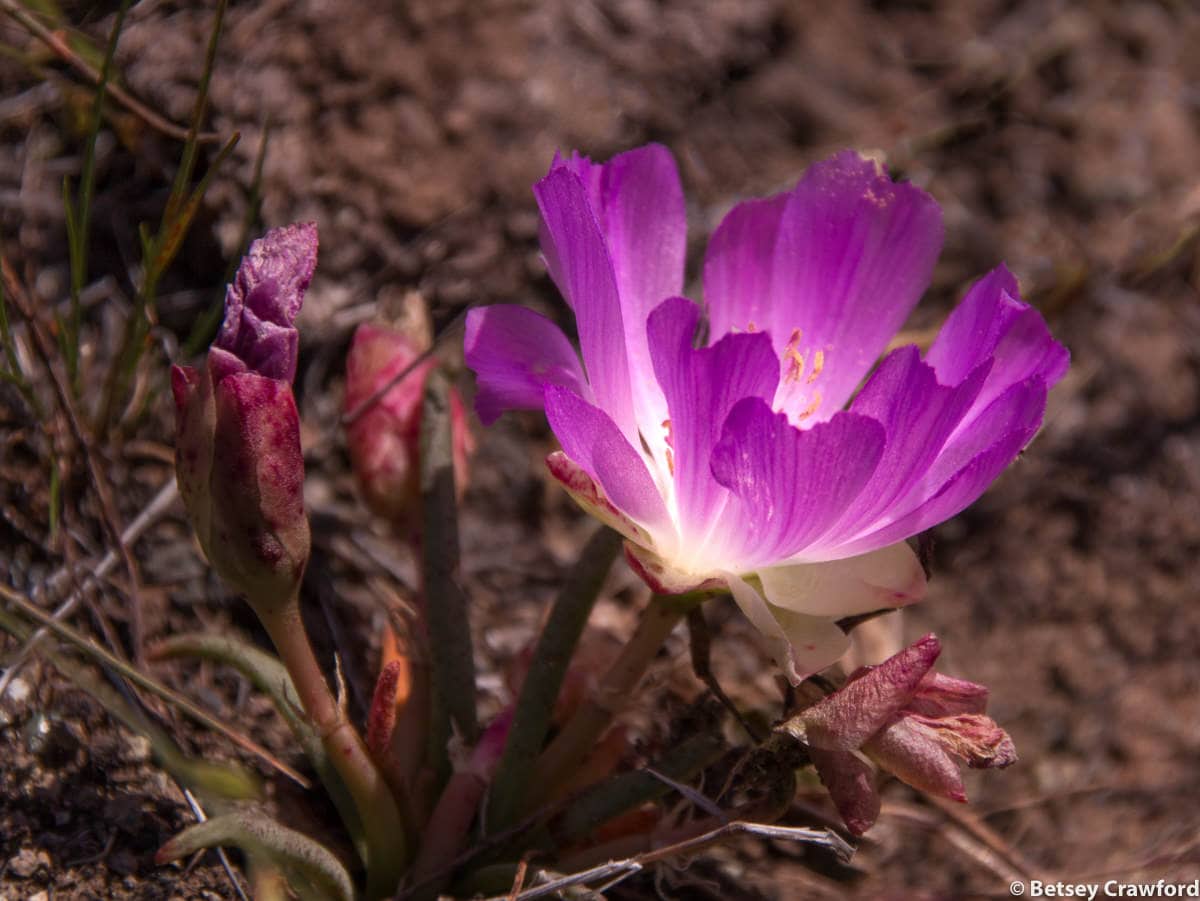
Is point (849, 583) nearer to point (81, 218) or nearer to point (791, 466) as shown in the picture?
point (791, 466)

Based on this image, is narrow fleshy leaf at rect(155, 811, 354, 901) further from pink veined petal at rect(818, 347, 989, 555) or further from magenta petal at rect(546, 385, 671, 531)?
pink veined petal at rect(818, 347, 989, 555)

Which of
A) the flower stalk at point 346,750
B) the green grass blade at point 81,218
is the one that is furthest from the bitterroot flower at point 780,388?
the green grass blade at point 81,218

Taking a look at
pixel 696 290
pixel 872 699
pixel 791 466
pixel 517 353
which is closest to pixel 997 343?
pixel 791 466

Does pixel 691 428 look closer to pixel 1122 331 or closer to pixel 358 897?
pixel 358 897

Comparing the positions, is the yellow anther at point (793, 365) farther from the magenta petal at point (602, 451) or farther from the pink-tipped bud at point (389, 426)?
the pink-tipped bud at point (389, 426)

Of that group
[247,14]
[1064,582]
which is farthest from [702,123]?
[1064,582]
